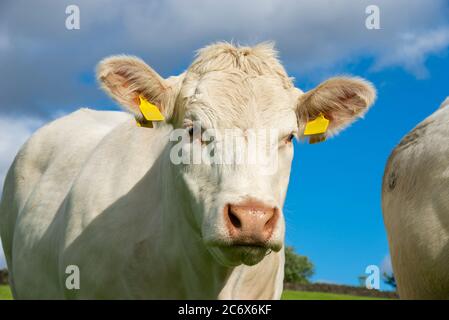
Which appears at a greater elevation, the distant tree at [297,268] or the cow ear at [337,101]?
the distant tree at [297,268]

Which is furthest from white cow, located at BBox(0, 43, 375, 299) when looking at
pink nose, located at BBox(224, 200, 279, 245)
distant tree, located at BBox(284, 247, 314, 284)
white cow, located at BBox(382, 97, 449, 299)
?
distant tree, located at BBox(284, 247, 314, 284)

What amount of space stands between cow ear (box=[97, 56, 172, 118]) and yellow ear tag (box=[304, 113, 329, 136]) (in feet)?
3.96

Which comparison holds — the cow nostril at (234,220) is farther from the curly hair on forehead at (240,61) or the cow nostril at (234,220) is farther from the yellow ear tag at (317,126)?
the yellow ear tag at (317,126)

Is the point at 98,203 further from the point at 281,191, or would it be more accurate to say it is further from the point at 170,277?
the point at 281,191

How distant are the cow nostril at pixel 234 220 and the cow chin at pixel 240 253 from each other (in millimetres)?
154

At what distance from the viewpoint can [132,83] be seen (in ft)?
18.2

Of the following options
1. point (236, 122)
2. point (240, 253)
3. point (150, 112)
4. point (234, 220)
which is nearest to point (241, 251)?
point (240, 253)

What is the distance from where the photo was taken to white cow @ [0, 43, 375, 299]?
4480 mm

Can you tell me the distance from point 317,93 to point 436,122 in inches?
82.2

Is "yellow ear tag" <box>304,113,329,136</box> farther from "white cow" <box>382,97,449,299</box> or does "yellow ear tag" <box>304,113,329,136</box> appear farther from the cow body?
"white cow" <box>382,97,449,299</box>

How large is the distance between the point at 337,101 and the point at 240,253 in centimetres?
205

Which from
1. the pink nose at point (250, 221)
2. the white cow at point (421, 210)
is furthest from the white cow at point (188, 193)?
the white cow at point (421, 210)

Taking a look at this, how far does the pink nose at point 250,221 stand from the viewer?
4.19 meters

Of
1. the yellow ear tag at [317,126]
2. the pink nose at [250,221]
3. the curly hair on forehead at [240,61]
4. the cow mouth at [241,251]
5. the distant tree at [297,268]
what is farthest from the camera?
the distant tree at [297,268]
